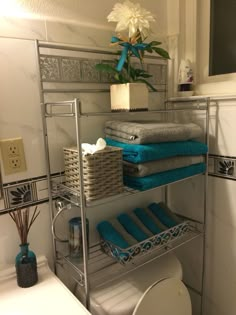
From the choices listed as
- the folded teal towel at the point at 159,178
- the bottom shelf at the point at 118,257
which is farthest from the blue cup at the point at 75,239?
the folded teal towel at the point at 159,178

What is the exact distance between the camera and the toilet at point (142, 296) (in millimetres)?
1003

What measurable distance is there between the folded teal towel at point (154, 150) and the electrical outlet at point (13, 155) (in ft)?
1.19

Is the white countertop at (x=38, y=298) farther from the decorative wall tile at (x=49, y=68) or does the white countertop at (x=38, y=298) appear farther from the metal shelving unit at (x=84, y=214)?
the decorative wall tile at (x=49, y=68)

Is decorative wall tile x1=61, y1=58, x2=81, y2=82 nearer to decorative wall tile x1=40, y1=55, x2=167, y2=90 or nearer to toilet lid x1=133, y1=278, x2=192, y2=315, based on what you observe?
decorative wall tile x1=40, y1=55, x2=167, y2=90

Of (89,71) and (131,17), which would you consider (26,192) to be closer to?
(89,71)

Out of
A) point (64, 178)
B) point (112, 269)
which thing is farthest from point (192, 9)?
point (112, 269)

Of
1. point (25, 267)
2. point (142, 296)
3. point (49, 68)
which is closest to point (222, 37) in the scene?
point (49, 68)

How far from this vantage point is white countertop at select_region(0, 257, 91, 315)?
2.90 ft

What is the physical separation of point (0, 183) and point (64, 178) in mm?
249

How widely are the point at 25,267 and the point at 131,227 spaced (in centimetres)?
49

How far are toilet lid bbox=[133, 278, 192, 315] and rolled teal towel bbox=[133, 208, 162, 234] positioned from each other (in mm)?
259

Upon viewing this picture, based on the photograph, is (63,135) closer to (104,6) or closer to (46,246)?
(46,246)

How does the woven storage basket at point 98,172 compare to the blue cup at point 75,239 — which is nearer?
the woven storage basket at point 98,172

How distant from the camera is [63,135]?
3.68 ft
